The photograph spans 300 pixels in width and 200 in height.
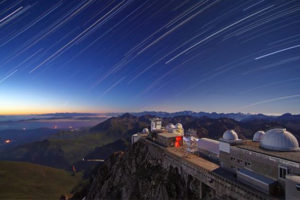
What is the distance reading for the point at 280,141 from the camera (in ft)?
74.0

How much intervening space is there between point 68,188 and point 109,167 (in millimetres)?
61433

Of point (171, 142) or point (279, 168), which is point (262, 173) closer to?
point (279, 168)

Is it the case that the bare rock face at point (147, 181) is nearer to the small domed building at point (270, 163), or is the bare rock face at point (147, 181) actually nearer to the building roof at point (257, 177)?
the building roof at point (257, 177)

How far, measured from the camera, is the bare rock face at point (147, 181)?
30.2 m

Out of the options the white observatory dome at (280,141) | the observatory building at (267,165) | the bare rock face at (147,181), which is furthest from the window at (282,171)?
the bare rock face at (147,181)

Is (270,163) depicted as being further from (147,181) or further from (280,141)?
(147,181)

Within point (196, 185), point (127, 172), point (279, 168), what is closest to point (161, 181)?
point (196, 185)

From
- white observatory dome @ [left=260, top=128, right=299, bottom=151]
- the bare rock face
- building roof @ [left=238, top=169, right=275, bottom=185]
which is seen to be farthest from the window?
the bare rock face

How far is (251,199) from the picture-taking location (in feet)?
61.4

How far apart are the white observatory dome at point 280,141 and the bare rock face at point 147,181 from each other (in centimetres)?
1328

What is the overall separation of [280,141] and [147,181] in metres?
29.7

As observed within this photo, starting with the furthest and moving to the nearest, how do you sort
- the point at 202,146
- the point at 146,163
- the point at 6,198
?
the point at 6,198 < the point at 146,163 < the point at 202,146

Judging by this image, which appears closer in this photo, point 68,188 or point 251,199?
point 251,199

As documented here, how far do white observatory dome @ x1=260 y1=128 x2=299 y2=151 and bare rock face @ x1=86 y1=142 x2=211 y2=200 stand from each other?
1328 centimetres
